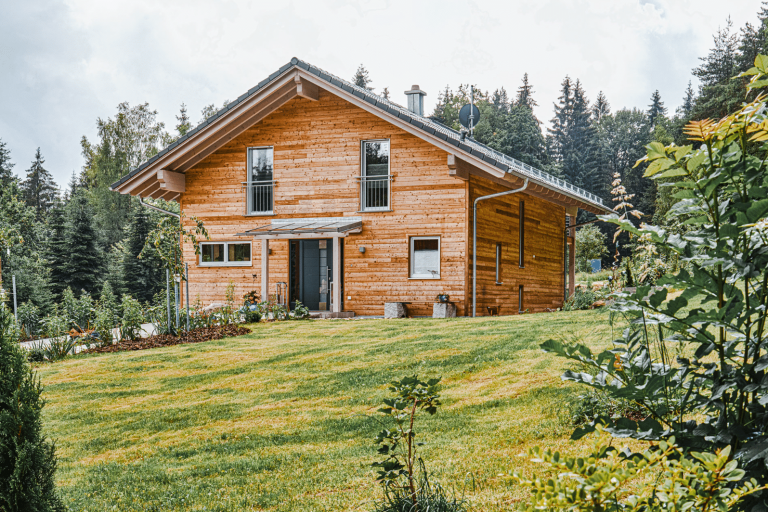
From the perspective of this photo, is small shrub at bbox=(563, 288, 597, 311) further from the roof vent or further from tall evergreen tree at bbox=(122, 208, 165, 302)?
tall evergreen tree at bbox=(122, 208, 165, 302)

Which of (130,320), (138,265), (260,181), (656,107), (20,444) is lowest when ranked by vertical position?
(130,320)

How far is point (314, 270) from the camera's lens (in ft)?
58.2

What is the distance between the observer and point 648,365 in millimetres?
2119

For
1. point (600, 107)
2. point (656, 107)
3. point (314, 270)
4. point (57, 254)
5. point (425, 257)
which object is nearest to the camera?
point (425, 257)

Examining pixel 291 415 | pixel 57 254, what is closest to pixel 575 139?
pixel 57 254

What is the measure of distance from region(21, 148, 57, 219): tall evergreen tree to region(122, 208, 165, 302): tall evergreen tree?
33.0 meters

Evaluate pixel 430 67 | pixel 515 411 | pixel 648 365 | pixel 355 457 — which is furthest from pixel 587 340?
pixel 430 67

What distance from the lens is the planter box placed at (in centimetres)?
1490

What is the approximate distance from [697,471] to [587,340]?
22.5ft

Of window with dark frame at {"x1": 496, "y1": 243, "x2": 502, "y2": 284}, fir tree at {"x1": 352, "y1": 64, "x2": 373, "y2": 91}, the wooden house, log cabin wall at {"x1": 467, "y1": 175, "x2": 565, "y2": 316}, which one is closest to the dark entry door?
the wooden house

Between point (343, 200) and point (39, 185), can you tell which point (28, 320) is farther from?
point (39, 185)

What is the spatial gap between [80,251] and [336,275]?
850 inches

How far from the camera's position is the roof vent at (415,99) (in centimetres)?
2169

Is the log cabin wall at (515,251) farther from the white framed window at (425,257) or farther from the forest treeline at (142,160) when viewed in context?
the forest treeline at (142,160)
